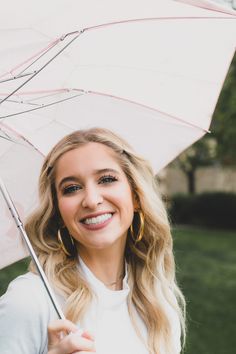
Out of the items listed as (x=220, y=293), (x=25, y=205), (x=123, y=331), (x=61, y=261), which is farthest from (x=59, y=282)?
(x=220, y=293)

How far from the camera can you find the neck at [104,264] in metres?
2.96

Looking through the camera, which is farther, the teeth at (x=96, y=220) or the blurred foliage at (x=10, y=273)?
the blurred foliage at (x=10, y=273)

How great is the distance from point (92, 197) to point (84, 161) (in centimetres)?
19

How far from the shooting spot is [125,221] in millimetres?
2906

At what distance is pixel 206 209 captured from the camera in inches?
1075

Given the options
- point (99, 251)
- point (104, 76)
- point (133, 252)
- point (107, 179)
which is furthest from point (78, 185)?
point (104, 76)

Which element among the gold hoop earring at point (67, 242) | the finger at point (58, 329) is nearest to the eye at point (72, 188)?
the gold hoop earring at point (67, 242)

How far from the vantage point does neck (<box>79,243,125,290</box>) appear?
2.96 meters

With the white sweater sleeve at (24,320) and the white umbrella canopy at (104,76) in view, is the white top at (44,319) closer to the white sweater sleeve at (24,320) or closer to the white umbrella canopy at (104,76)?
the white sweater sleeve at (24,320)

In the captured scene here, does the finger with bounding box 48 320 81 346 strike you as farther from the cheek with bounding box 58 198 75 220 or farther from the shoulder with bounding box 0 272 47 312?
the cheek with bounding box 58 198 75 220

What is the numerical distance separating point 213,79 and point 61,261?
1.22 meters

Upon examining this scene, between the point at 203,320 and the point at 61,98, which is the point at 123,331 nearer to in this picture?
the point at 61,98

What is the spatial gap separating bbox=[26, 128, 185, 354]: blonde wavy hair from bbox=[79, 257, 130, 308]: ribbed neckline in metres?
0.03

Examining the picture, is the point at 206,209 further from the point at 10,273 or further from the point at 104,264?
the point at 104,264
